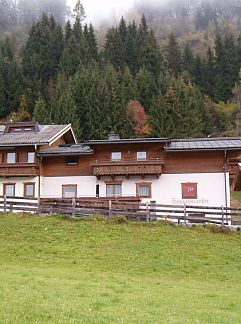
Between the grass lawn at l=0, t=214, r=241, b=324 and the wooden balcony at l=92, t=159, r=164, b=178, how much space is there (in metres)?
10.8

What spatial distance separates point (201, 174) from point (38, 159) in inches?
570

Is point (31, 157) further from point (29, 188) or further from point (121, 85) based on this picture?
point (121, 85)

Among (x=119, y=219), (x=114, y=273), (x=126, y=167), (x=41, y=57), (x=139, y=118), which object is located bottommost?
(x=114, y=273)

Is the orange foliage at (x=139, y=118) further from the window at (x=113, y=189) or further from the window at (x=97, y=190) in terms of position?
the window at (x=97, y=190)

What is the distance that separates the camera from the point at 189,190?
37.1m

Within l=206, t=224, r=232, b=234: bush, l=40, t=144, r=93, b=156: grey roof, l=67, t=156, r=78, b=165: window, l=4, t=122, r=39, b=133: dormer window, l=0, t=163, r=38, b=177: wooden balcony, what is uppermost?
l=4, t=122, r=39, b=133: dormer window

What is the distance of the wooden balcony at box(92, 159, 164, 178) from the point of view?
37094 mm

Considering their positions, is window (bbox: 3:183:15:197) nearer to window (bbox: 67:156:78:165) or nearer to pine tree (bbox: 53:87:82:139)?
window (bbox: 67:156:78:165)

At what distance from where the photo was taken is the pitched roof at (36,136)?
126 feet

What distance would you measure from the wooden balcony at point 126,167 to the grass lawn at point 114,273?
10.8 metres

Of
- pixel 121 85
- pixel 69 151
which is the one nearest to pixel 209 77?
pixel 121 85

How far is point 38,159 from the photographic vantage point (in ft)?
129

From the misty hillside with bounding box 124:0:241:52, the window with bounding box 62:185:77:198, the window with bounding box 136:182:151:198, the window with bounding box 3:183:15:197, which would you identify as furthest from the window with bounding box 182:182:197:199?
the misty hillside with bounding box 124:0:241:52

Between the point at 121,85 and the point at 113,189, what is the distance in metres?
34.1
